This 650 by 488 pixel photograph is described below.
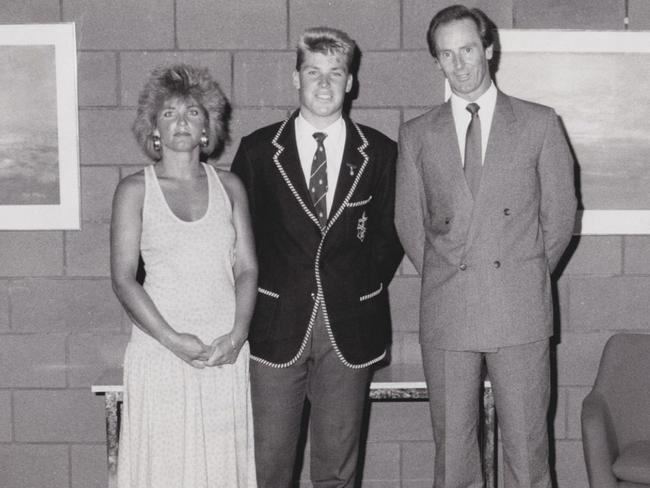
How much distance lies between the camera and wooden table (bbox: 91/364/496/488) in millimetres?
3193

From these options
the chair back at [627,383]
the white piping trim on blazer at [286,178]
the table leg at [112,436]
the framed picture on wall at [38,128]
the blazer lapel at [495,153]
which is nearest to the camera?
the blazer lapel at [495,153]

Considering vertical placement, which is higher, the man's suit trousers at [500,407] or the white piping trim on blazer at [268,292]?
the white piping trim on blazer at [268,292]

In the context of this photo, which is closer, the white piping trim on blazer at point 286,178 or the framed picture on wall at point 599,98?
the white piping trim on blazer at point 286,178

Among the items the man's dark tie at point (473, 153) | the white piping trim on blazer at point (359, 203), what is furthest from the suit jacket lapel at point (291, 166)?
the man's dark tie at point (473, 153)

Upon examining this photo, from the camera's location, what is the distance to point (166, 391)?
9.27ft

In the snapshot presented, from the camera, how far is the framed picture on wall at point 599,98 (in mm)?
3555

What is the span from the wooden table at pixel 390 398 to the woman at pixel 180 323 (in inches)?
13.0

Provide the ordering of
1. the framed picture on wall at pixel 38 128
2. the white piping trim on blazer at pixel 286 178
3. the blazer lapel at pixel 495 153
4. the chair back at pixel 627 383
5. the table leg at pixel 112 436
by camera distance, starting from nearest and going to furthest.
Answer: the blazer lapel at pixel 495 153 < the white piping trim on blazer at pixel 286 178 < the table leg at pixel 112 436 < the chair back at pixel 627 383 < the framed picture on wall at pixel 38 128

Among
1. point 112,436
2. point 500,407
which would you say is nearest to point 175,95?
point 112,436

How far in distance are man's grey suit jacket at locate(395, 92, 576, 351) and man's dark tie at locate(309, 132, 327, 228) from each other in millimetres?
320

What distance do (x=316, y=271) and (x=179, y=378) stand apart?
53 centimetres

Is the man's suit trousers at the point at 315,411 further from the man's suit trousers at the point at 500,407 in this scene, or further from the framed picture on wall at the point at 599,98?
the framed picture on wall at the point at 599,98

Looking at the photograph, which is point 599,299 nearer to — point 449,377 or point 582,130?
point 582,130

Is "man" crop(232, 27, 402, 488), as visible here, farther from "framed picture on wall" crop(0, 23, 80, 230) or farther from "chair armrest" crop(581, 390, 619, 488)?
"framed picture on wall" crop(0, 23, 80, 230)
